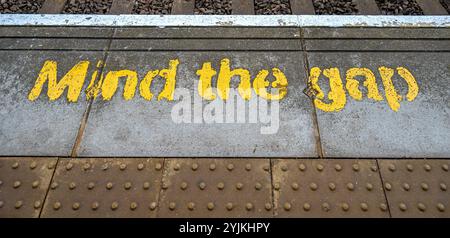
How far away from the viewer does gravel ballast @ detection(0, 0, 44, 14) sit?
4.29 meters

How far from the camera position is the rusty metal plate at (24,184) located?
2480 mm

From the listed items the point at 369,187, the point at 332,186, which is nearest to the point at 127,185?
the point at 332,186

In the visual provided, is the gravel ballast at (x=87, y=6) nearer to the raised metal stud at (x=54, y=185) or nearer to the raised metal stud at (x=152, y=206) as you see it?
the raised metal stud at (x=54, y=185)

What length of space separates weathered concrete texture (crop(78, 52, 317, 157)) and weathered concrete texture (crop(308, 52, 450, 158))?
0.24m

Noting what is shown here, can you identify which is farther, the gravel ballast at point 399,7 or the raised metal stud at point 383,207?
the gravel ballast at point 399,7

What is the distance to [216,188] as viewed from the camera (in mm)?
2611

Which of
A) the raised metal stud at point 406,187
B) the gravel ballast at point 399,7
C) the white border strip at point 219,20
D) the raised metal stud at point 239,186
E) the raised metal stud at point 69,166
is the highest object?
the gravel ballast at point 399,7

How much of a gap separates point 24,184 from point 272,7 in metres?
3.42

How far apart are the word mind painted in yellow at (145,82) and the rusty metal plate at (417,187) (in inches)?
46.8

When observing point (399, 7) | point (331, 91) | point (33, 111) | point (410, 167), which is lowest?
point (410, 167)

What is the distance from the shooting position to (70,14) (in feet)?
13.8

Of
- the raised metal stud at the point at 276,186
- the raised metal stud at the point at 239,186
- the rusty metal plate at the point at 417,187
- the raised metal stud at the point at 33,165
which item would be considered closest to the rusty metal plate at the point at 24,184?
the raised metal stud at the point at 33,165

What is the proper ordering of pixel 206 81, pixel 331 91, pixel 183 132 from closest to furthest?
pixel 183 132 < pixel 331 91 < pixel 206 81

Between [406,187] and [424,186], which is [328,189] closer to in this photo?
[406,187]
